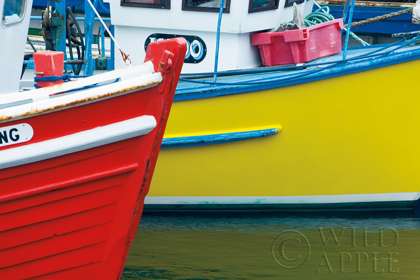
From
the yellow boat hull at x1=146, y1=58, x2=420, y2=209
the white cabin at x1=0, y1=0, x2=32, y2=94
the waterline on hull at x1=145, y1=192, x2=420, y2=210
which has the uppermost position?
the white cabin at x1=0, y1=0, x2=32, y2=94

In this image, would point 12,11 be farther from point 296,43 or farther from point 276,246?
point 276,246

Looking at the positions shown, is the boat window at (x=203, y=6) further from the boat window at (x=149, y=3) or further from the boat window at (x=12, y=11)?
the boat window at (x=12, y=11)

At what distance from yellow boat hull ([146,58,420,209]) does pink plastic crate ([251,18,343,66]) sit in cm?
64

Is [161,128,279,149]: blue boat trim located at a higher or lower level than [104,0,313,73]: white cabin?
lower

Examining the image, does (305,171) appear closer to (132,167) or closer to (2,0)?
(132,167)

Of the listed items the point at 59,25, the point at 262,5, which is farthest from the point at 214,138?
the point at 59,25

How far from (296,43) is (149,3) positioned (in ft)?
5.19

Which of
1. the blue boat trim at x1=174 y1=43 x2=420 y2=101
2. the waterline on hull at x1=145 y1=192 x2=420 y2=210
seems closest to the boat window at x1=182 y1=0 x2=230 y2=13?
the blue boat trim at x1=174 y1=43 x2=420 y2=101

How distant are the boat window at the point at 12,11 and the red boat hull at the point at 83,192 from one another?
952 mm

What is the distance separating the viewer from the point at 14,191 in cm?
413

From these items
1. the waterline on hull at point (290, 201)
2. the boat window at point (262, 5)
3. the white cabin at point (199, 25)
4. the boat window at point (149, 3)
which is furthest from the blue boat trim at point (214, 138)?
the boat window at point (149, 3)

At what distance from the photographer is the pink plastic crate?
6.60 m

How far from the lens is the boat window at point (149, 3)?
6.67m

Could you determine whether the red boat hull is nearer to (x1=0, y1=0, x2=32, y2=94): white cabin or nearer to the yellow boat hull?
(x1=0, y1=0, x2=32, y2=94): white cabin
